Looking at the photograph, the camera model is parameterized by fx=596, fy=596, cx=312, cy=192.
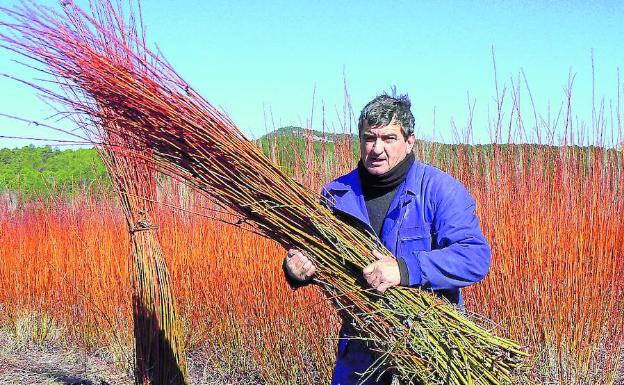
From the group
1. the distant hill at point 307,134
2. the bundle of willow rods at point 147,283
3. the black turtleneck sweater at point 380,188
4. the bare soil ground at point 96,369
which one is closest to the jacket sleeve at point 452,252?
the black turtleneck sweater at point 380,188

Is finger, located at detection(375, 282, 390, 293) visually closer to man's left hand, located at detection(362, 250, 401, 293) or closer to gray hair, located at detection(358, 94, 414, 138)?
man's left hand, located at detection(362, 250, 401, 293)

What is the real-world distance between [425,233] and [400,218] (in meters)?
0.09

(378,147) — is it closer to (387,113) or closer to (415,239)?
(387,113)

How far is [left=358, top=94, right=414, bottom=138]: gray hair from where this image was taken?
1.88 m

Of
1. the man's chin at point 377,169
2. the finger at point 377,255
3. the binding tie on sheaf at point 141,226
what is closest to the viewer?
the finger at point 377,255

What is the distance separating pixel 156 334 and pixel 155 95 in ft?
4.86

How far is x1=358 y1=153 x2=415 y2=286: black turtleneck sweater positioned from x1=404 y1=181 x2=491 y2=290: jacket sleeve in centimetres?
16

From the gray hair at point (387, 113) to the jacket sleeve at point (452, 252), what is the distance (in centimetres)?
26

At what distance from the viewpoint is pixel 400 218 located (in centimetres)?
189

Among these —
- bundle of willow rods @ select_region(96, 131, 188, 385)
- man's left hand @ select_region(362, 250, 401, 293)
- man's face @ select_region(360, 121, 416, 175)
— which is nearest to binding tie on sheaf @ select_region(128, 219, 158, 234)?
bundle of willow rods @ select_region(96, 131, 188, 385)

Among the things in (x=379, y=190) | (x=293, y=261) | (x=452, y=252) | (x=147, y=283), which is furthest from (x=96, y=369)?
(x=452, y=252)

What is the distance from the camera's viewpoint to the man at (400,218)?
1714 mm

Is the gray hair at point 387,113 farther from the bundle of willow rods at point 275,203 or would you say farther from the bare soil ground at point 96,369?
the bare soil ground at point 96,369

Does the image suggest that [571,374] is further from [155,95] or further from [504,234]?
[155,95]
